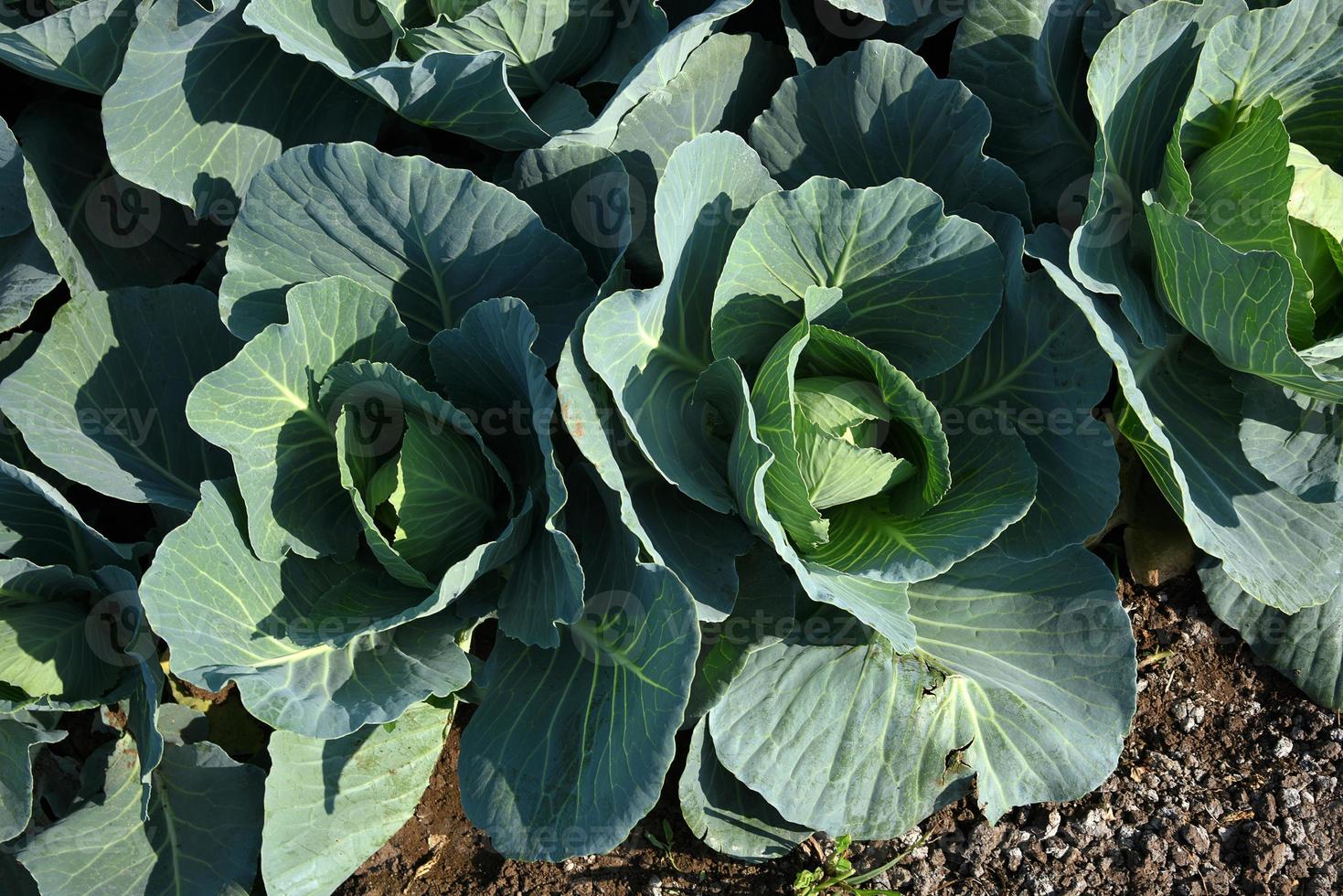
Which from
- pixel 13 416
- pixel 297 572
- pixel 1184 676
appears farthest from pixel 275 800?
pixel 1184 676

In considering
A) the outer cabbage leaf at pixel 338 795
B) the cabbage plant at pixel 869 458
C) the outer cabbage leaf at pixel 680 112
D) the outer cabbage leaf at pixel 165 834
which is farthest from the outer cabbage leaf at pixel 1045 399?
the outer cabbage leaf at pixel 165 834

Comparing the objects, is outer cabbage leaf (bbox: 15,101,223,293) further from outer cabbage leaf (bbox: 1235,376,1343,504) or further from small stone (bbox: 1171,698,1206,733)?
Answer: small stone (bbox: 1171,698,1206,733)

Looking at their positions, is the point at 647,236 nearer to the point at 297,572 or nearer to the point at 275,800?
the point at 297,572

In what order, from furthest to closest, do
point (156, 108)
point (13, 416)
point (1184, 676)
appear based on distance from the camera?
point (1184, 676), point (156, 108), point (13, 416)

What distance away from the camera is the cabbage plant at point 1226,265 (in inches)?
107

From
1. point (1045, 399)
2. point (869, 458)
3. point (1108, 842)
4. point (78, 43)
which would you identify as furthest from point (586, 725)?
point (78, 43)

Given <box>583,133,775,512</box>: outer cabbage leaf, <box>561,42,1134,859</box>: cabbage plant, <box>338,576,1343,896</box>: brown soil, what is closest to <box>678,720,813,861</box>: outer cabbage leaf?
<box>561,42,1134,859</box>: cabbage plant

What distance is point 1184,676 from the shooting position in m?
3.54

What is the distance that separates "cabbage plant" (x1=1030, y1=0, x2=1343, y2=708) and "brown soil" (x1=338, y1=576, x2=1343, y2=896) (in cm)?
69

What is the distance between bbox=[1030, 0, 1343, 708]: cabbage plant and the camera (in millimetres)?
2727

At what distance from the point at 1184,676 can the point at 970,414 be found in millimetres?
1260

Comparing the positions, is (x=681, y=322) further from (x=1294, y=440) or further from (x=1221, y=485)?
(x=1294, y=440)

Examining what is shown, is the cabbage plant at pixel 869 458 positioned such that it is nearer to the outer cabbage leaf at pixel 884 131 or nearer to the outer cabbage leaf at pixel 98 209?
the outer cabbage leaf at pixel 884 131

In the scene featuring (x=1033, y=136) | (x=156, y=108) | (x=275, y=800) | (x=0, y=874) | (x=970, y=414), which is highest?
(x=156, y=108)
